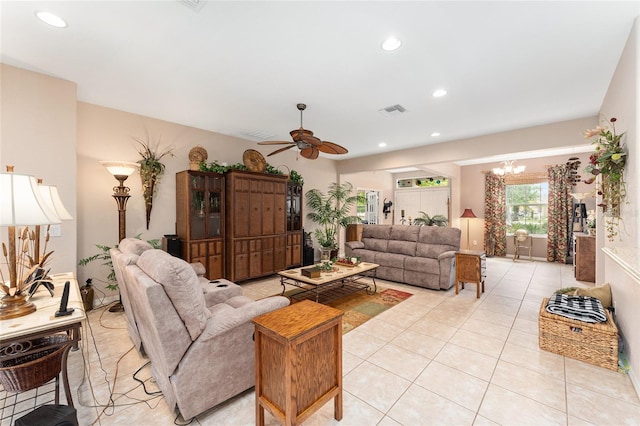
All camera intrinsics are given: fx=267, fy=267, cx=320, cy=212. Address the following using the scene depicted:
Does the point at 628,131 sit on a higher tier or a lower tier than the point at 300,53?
lower

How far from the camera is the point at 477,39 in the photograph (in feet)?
7.32

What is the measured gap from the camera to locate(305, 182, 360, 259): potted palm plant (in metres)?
6.74

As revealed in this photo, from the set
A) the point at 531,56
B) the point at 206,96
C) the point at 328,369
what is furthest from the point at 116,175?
the point at 531,56

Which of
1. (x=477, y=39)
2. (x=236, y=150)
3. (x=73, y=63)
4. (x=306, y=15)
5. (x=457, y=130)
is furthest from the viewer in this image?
(x=236, y=150)

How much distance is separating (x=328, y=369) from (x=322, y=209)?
527 centimetres

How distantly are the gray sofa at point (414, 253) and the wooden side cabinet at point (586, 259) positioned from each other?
263cm

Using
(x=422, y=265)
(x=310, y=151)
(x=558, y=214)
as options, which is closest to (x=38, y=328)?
(x=310, y=151)

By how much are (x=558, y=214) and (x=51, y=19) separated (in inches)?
374

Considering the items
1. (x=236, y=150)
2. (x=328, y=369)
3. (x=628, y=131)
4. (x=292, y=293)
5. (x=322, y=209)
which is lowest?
(x=292, y=293)

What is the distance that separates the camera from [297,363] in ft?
4.75

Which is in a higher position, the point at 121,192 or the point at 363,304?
the point at 121,192

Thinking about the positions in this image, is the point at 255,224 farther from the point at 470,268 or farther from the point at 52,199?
the point at 470,268

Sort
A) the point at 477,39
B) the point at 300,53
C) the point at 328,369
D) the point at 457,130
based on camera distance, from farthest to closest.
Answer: the point at 457,130
the point at 300,53
the point at 477,39
the point at 328,369

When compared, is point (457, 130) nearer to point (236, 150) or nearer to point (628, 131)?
point (628, 131)
